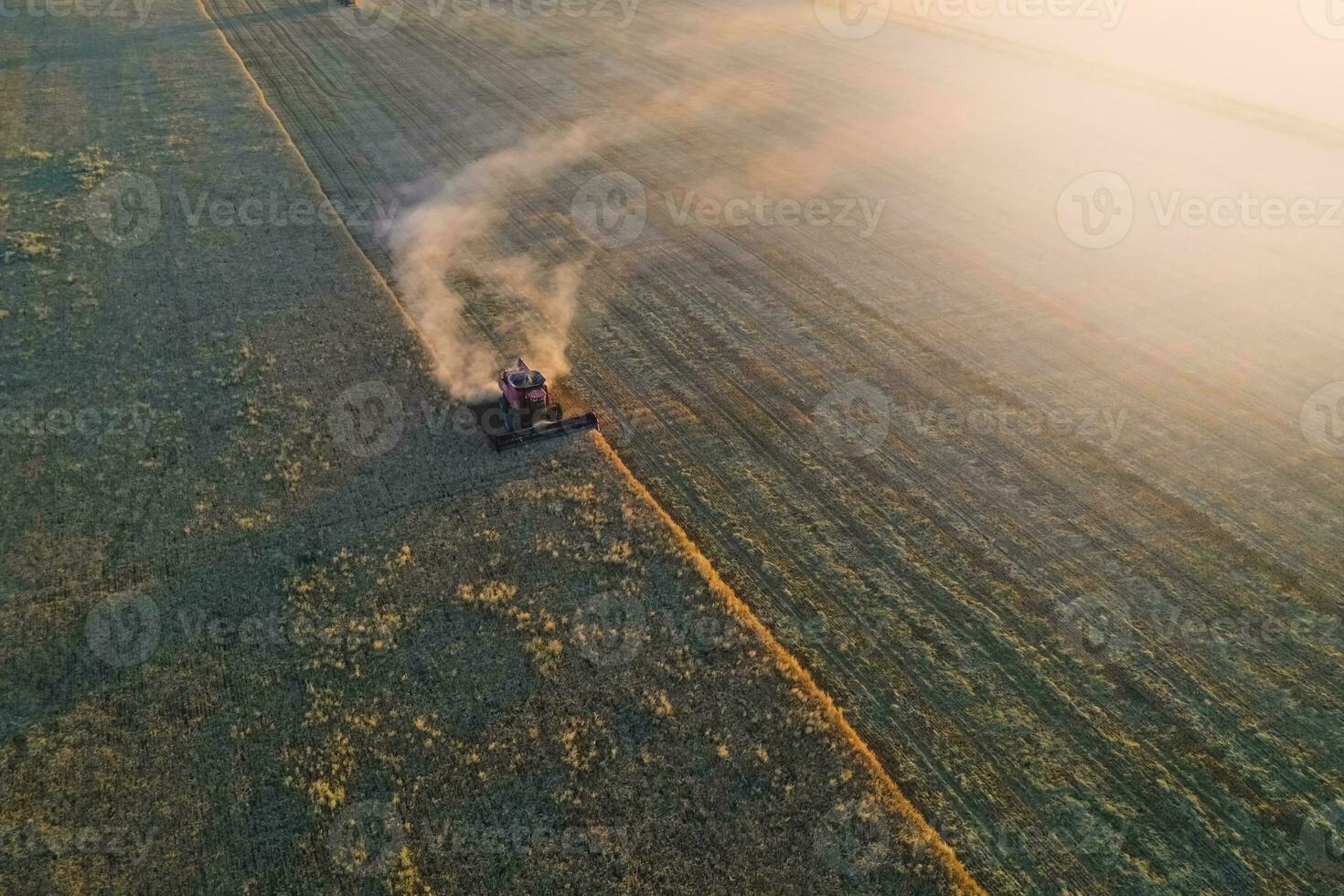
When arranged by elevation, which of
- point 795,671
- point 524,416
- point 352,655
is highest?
point 795,671

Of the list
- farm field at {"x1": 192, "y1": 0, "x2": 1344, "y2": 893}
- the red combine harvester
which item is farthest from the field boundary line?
the red combine harvester

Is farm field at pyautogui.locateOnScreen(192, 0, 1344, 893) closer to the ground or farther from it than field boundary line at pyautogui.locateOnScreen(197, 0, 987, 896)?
farther from it

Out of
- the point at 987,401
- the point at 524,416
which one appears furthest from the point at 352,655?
the point at 987,401

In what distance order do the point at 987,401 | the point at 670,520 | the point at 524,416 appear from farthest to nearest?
the point at 987,401 < the point at 524,416 < the point at 670,520

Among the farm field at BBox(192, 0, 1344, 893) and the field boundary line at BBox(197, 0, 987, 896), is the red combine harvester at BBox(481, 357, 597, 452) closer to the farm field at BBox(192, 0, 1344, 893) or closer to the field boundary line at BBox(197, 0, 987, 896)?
the field boundary line at BBox(197, 0, 987, 896)

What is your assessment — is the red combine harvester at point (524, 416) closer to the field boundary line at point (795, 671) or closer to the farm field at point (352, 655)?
the farm field at point (352, 655)

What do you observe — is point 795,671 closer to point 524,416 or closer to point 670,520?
point 670,520

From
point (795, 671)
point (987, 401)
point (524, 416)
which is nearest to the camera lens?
point (795, 671)

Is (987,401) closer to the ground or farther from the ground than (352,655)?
farther from the ground

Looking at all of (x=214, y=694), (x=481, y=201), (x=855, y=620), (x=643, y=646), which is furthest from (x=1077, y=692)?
(x=481, y=201)
